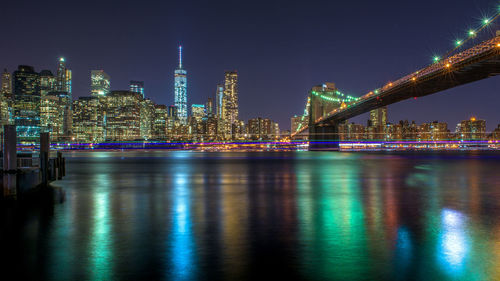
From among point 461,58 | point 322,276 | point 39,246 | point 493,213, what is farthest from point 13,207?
point 461,58

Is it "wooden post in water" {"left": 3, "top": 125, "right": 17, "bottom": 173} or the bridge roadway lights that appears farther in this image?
the bridge roadway lights

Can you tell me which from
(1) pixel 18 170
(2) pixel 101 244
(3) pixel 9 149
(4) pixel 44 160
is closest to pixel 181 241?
(2) pixel 101 244

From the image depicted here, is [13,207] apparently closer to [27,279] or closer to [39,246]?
[39,246]

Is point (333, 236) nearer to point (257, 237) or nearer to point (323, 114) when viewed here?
point (257, 237)

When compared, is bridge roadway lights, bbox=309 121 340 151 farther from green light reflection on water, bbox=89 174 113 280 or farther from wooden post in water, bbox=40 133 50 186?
green light reflection on water, bbox=89 174 113 280

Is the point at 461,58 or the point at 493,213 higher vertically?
the point at 461,58

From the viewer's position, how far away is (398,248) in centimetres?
637

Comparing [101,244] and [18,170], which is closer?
[101,244]

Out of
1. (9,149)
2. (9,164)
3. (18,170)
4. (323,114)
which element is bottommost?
(18,170)

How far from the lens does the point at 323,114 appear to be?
87.7m

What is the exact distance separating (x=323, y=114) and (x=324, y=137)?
6.88 metres

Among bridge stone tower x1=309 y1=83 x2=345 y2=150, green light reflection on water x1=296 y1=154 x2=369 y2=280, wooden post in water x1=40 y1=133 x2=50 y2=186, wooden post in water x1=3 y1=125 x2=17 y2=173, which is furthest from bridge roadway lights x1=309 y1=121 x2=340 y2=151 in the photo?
wooden post in water x1=3 y1=125 x2=17 y2=173

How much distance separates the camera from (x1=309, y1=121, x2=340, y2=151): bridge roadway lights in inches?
3184

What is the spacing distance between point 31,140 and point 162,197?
28.7 ft
